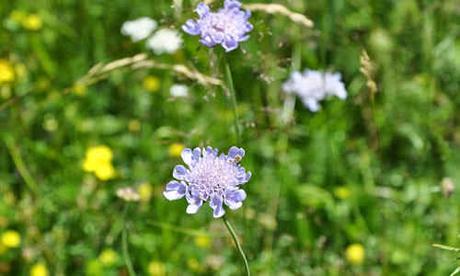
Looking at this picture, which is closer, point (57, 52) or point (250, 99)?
point (250, 99)

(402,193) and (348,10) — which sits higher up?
(348,10)

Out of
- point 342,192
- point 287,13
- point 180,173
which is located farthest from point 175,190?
point 342,192

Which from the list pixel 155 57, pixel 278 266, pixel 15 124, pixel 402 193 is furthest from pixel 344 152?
pixel 15 124

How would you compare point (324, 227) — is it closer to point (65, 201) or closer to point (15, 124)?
point (65, 201)

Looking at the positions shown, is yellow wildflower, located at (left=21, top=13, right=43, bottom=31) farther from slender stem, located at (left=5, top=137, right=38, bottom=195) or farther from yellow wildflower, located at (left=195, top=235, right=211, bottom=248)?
yellow wildflower, located at (left=195, top=235, right=211, bottom=248)

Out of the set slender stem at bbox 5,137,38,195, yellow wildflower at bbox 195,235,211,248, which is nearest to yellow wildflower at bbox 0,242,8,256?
slender stem at bbox 5,137,38,195

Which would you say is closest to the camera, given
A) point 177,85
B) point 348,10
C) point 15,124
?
point 177,85

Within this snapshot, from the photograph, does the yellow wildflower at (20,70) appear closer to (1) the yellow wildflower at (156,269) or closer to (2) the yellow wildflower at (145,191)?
(2) the yellow wildflower at (145,191)
